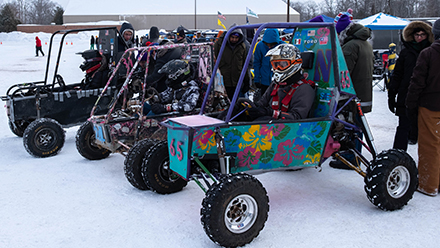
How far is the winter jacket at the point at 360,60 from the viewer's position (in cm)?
525

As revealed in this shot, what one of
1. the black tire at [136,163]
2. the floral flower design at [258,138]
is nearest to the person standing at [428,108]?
the floral flower design at [258,138]

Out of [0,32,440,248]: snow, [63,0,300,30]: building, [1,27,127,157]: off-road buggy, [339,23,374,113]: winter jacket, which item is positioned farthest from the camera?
[63,0,300,30]: building

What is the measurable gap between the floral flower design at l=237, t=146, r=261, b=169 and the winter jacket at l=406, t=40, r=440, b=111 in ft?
5.77

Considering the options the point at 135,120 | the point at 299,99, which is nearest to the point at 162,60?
the point at 135,120

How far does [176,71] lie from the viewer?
5.54 meters

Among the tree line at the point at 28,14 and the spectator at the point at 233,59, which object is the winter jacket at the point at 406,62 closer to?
the spectator at the point at 233,59

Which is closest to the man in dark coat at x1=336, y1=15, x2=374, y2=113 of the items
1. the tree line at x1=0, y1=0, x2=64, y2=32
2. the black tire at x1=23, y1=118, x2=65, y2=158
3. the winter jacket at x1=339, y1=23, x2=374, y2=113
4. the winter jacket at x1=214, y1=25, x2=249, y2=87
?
the winter jacket at x1=339, y1=23, x2=374, y2=113

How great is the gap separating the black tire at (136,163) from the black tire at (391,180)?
2.32 meters

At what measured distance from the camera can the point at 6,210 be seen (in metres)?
4.25

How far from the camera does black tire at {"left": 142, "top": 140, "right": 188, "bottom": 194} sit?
4.35m

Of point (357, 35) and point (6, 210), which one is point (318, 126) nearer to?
point (357, 35)

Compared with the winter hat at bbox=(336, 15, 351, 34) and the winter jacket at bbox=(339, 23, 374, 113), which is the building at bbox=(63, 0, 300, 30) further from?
the winter jacket at bbox=(339, 23, 374, 113)

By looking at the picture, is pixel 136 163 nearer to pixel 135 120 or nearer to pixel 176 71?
pixel 135 120

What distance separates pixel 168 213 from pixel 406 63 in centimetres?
330
